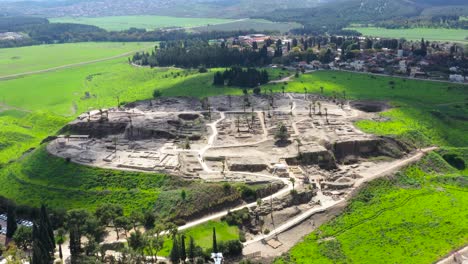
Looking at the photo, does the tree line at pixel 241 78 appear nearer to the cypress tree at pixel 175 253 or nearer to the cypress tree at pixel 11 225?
the cypress tree at pixel 11 225

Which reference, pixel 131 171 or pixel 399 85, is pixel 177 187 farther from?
pixel 399 85

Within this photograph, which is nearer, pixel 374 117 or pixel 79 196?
pixel 79 196

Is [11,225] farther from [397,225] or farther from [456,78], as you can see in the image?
[456,78]

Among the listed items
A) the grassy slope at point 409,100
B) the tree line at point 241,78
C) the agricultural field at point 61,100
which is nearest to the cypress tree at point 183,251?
the grassy slope at point 409,100

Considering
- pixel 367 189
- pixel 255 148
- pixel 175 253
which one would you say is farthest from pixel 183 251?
pixel 255 148

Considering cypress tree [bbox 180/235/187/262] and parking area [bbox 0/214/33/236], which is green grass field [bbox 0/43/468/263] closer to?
parking area [bbox 0/214/33/236]

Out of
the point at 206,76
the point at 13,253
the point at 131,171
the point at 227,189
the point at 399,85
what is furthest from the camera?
the point at 206,76

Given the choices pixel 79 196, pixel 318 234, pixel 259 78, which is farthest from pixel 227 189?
pixel 259 78
